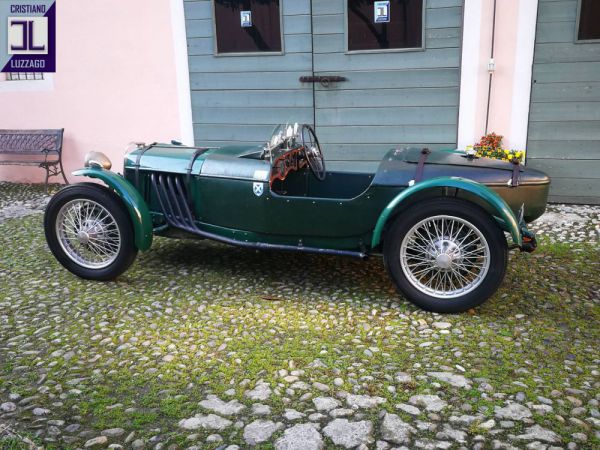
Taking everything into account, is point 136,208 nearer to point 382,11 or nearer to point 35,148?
point 382,11

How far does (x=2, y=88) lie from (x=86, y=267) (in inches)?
195

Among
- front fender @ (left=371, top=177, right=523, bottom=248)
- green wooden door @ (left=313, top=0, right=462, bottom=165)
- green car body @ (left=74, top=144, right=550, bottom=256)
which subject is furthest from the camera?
green wooden door @ (left=313, top=0, right=462, bottom=165)

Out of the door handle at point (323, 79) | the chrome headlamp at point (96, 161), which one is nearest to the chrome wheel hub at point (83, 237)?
the chrome headlamp at point (96, 161)

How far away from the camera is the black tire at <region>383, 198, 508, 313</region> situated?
3094 mm

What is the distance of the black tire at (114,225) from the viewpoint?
380cm

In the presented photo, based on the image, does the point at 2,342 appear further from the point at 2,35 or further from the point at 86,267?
the point at 2,35

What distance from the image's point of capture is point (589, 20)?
5395 mm

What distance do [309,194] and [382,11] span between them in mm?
2832

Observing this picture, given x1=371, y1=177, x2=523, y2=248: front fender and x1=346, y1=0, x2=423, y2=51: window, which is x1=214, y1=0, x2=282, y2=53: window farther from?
x1=371, y1=177, x2=523, y2=248: front fender

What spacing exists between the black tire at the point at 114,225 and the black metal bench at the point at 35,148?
367 centimetres

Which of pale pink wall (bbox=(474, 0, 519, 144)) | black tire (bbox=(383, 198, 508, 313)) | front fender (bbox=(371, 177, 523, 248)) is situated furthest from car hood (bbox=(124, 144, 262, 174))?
pale pink wall (bbox=(474, 0, 519, 144))

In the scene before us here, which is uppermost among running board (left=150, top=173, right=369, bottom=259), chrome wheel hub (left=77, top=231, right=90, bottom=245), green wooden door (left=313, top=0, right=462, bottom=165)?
green wooden door (left=313, top=0, right=462, bottom=165)

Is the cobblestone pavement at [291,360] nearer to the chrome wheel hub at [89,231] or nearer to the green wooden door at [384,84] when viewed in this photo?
the chrome wheel hub at [89,231]

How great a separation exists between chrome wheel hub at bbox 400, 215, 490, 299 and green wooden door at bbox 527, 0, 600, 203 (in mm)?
2986
